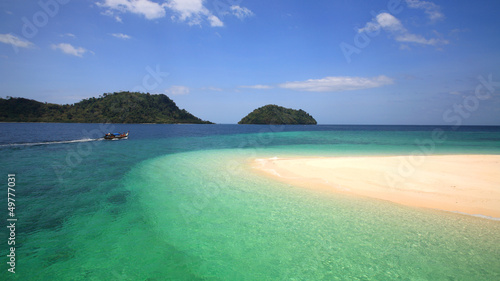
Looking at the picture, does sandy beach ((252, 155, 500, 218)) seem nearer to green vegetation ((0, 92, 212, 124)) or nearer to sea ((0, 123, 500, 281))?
sea ((0, 123, 500, 281))

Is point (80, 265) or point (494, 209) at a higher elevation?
point (494, 209)

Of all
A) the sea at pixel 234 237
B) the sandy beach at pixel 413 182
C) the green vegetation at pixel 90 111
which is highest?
the green vegetation at pixel 90 111

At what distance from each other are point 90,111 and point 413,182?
195867mm

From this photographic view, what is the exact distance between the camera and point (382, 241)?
640cm

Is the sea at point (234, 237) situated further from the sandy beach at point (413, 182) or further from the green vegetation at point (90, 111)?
the green vegetation at point (90, 111)

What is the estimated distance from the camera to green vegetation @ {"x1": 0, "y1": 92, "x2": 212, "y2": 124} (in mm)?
137750

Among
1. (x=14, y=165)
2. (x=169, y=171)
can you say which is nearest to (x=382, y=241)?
(x=169, y=171)

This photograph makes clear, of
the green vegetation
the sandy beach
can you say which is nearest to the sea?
the sandy beach

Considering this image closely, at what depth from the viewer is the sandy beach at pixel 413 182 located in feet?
30.1

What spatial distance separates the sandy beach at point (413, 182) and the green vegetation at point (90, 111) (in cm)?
18331

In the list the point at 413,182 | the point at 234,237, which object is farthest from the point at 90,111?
the point at 413,182

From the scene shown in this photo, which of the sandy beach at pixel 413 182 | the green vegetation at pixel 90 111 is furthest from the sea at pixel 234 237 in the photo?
the green vegetation at pixel 90 111

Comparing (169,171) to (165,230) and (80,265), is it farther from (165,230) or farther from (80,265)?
(80,265)

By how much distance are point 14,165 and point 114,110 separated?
569ft
